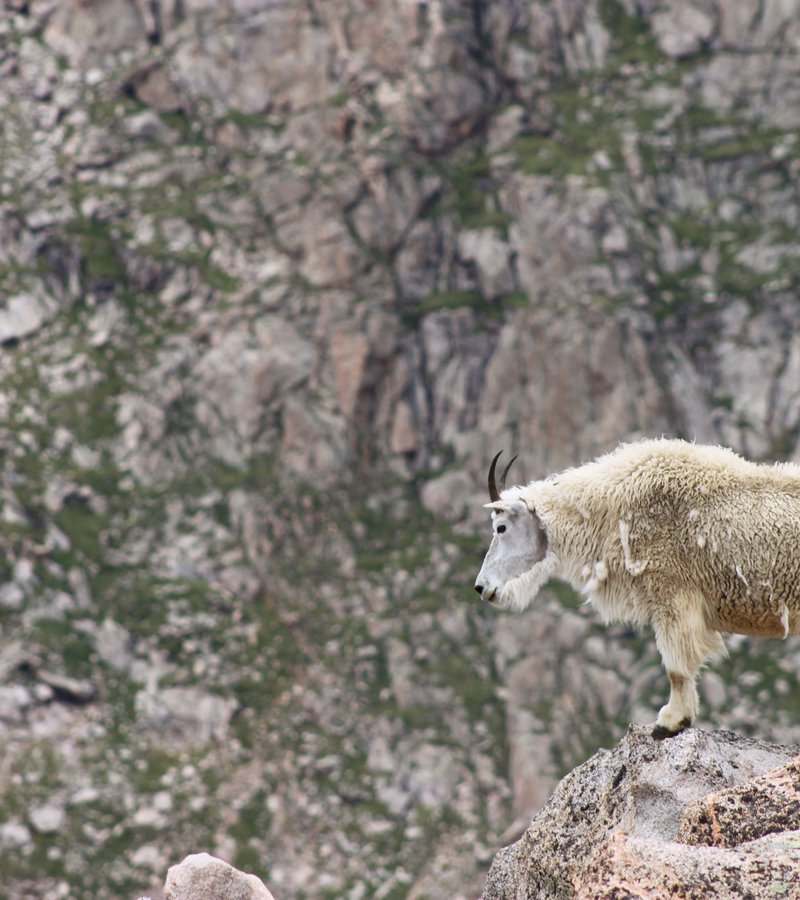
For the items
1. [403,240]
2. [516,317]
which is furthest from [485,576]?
[403,240]

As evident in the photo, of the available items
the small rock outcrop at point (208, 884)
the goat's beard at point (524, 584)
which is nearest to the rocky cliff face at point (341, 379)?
the goat's beard at point (524, 584)

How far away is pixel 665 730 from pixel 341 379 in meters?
63.8

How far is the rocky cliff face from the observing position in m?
62.8

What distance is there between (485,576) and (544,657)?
172 feet

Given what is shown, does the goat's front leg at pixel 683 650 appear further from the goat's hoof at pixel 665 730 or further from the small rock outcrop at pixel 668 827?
the small rock outcrop at pixel 668 827

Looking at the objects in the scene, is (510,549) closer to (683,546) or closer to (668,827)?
(683,546)

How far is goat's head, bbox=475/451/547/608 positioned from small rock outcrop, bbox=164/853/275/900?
4.89 m

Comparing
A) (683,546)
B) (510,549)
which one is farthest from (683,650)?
(510,549)

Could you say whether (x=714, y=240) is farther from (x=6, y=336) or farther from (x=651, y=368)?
(x=6, y=336)

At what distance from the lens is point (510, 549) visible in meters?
16.2

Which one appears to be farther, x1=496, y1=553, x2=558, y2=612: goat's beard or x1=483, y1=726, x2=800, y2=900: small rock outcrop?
x1=496, y1=553, x2=558, y2=612: goat's beard

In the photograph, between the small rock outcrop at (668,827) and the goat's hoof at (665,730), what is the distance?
12 centimetres

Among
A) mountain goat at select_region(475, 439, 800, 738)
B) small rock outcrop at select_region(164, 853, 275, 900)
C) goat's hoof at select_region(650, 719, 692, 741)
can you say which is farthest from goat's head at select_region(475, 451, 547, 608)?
small rock outcrop at select_region(164, 853, 275, 900)

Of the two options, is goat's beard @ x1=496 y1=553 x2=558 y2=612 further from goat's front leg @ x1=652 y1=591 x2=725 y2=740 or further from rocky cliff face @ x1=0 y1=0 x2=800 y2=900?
rocky cliff face @ x1=0 y1=0 x2=800 y2=900
